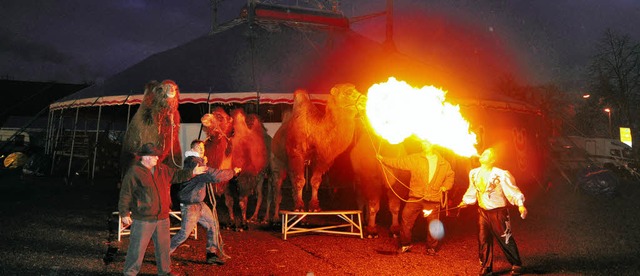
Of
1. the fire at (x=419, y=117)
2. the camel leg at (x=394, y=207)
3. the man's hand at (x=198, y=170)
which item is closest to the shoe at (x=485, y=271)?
the fire at (x=419, y=117)

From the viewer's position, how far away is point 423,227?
9492 mm

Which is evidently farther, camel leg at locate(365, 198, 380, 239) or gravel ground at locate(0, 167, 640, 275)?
camel leg at locate(365, 198, 380, 239)

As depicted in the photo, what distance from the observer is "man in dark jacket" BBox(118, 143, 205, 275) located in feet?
16.1

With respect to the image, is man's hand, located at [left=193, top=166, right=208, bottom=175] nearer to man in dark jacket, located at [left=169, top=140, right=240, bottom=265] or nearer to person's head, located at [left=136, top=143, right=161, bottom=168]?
man in dark jacket, located at [left=169, top=140, right=240, bottom=265]

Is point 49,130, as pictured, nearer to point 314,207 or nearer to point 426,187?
point 314,207

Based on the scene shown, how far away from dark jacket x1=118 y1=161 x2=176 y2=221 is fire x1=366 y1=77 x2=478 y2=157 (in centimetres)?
400

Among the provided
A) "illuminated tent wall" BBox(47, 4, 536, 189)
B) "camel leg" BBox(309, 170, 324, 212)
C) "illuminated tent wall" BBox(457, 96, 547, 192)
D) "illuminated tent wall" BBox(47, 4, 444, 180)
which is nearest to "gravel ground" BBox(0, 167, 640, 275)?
"camel leg" BBox(309, 170, 324, 212)

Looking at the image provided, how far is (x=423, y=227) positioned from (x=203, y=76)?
31.1 feet

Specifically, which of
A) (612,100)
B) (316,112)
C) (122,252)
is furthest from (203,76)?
(612,100)

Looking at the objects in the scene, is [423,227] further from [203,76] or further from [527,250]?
[203,76]

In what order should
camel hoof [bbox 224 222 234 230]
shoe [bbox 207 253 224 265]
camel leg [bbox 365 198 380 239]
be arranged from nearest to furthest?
shoe [bbox 207 253 224 265] → camel leg [bbox 365 198 380 239] → camel hoof [bbox 224 222 234 230]

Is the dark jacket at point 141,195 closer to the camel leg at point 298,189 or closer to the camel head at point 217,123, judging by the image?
the camel head at point 217,123

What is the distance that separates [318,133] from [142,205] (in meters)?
4.27

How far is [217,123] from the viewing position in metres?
8.67
